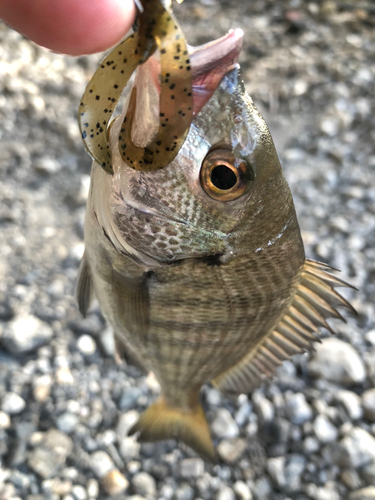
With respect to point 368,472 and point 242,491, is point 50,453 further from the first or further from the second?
point 368,472

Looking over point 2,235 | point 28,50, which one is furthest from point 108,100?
point 28,50

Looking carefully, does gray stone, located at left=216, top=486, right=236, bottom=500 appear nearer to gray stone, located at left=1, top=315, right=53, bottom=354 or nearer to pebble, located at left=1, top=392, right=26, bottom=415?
pebble, located at left=1, top=392, right=26, bottom=415

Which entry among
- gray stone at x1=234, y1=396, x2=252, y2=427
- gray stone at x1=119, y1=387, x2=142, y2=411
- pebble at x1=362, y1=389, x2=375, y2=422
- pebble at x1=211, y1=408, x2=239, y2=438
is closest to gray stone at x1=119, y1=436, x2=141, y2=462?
gray stone at x1=119, y1=387, x2=142, y2=411

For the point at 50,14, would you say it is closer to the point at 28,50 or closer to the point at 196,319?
the point at 196,319

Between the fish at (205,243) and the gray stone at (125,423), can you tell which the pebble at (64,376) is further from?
the fish at (205,243)

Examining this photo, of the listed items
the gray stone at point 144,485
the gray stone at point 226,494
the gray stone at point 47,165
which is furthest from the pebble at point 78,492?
the gray stone at point 47,165

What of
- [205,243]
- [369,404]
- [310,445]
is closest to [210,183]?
[205,243]
